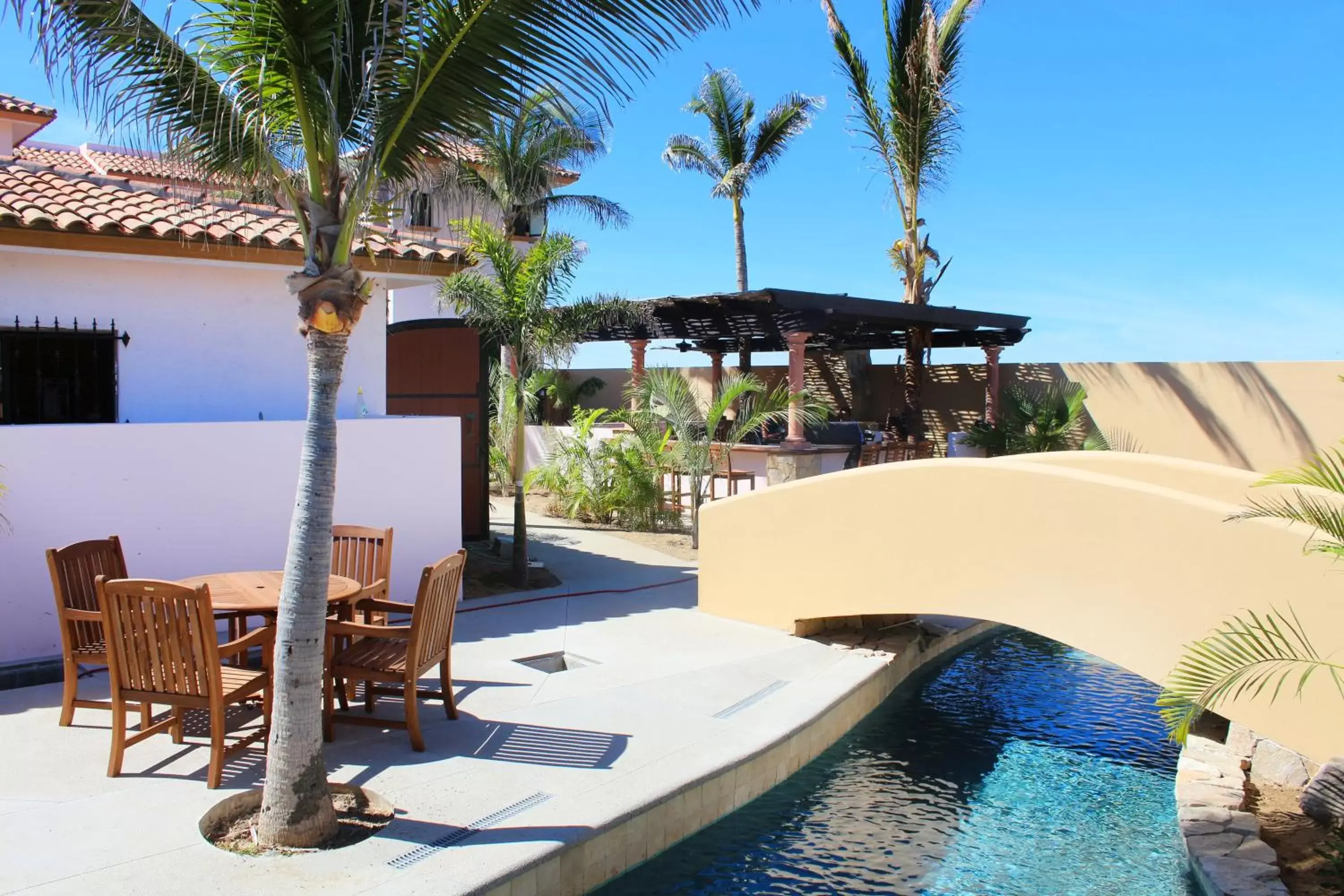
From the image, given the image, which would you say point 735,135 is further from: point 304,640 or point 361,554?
point 304,640

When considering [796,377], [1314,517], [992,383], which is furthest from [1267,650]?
[992,383]

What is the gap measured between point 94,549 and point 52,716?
1061 millimetres

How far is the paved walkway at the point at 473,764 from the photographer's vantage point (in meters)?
4.32

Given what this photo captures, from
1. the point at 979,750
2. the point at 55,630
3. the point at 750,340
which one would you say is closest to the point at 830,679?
the point at 979,750

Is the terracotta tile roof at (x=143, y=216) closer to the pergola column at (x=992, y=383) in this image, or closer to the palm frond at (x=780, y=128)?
the pergola column at (x=992, y=383)

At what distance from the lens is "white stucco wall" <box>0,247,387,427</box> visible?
8766 millimetres

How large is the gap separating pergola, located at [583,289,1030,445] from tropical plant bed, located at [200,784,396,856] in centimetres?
937

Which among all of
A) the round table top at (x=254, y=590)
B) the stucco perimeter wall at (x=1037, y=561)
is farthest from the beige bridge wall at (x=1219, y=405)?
the round table top at (x=254, y=590)

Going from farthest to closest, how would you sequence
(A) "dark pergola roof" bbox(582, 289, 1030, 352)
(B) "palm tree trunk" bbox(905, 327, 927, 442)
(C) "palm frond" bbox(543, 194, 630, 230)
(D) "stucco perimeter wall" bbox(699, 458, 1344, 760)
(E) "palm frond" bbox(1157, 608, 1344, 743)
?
(C) "palm frond" bbox(543, 194, 630, 230) < (B) "palm tree trunk" bbox(905, 327, 927, 442) < (A) "dark pergola roof" bbox(582, 289, 1030, 352) < (D) "stucco perimeter wall" bbox(699, 458, 1344, 760) < (E) "palm frond" bbox(1157, 608, 1344, 743)

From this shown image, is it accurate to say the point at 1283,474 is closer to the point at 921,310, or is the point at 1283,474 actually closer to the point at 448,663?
the point at 448,663

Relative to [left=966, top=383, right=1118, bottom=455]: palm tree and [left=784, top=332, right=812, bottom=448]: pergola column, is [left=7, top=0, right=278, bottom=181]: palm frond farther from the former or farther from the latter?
[left=966, top=383, right=1118, bottom=455]: palm tree

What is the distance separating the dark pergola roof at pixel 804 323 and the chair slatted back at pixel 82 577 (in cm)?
716

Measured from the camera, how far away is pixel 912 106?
18875 millimetres

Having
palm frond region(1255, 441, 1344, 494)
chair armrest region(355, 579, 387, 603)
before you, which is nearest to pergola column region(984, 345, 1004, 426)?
palm frond region(1255, 441, 1344, 494)
